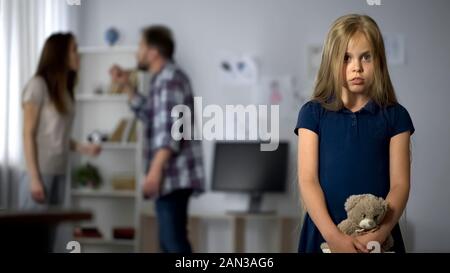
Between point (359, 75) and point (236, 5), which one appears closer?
point (359, 75)

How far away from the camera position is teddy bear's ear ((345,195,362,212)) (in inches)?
46.4

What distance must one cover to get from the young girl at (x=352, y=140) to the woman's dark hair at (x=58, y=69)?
1.60 feet

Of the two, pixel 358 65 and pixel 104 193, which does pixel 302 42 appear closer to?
pixel 358 65

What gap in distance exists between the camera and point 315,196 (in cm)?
119

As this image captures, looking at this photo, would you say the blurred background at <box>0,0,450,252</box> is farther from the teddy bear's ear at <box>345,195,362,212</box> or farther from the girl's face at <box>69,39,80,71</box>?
the teddy bear's ear at <box>345,195,362,212</box>

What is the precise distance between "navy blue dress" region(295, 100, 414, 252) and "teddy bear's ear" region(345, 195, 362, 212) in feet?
0.03

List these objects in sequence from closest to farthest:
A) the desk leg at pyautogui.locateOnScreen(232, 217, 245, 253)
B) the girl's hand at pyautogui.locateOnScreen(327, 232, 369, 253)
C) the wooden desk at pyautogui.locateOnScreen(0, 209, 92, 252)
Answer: the wooden desk at pyautogui.locateOnScreen(0, 209, 92, 252)
the girl's hand at pyautogui.locateOnScreen(327, 232, 369, 253)
the desk leg at pyautogui.locateOnScreen(232, 217, 245, 253)

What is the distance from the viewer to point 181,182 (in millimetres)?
1396

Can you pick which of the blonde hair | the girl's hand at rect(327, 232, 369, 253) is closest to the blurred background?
the blonde hair

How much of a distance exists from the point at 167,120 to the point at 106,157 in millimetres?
149

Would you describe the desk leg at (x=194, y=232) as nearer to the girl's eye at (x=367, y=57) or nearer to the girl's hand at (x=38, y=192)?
the girl's hand at (x=38, y=192)

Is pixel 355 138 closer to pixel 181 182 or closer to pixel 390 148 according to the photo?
pixel 390 148

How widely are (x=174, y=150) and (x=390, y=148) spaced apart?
428 millimetres

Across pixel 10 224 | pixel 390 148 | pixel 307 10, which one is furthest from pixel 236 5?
pixel 10 224
